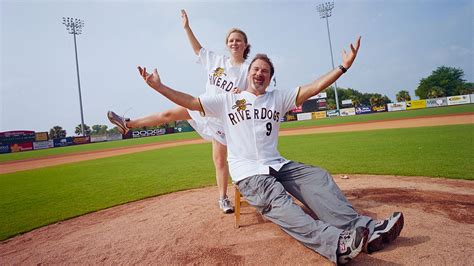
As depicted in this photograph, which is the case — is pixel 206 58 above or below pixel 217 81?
above

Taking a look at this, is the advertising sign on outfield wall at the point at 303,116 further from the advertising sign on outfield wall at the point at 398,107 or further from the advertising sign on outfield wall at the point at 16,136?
the advertising sign on outfield wall at the point at 16,136

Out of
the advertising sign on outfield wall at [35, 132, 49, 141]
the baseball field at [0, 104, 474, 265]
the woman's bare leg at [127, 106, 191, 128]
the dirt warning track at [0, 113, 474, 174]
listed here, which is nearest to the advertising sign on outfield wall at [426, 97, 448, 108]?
the dirt warning track at [0, 113, 474, 174]

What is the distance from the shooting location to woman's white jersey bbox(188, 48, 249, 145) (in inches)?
135

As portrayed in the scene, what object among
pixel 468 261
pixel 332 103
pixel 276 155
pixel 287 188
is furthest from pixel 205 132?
pixel 332 103

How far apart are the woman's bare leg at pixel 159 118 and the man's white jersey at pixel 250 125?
42 cm

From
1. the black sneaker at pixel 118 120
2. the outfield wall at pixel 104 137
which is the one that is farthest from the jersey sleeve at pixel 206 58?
the outfield wall at pixel 104 137

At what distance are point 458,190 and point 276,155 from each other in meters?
2.89

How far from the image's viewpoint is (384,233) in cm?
228

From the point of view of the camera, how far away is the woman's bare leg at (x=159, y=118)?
10.1 ft

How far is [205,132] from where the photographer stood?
3.68m

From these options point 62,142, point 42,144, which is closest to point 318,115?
point 62,142

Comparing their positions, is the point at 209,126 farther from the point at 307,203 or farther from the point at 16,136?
the point at 16,136

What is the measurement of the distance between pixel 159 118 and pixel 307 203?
6.14 feet

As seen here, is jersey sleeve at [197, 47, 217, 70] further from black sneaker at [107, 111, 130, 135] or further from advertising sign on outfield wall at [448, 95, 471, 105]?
advertising sign on outfield wall at [448, 95, 471, 105]
